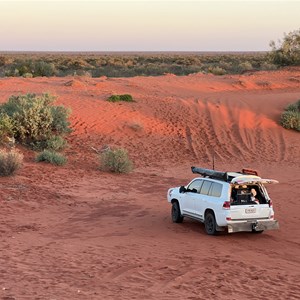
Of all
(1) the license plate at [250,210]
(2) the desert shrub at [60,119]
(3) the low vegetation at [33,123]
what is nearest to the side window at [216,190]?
(1) the license plate at [250,210]

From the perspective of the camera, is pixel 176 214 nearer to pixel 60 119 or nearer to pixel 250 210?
pixel 250 210

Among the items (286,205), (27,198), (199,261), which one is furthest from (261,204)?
(27,198)

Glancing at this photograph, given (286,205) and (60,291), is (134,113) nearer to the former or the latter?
(286,205)

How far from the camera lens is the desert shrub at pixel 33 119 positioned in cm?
2716

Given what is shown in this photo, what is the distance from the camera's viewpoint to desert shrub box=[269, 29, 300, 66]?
51750 millimetres

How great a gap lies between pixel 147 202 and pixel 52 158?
6.20 m

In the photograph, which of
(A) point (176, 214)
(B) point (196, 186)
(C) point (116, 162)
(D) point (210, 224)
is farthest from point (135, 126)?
(D) point (210, 224)

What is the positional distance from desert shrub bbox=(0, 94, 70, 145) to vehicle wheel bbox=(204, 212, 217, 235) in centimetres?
1346

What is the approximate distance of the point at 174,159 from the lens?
27.7 meters

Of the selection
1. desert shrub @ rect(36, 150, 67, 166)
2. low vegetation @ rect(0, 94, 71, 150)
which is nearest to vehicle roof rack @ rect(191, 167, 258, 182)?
desert shrub @ rect(36, 150, 67, 166)

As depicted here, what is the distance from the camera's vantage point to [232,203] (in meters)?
14.7

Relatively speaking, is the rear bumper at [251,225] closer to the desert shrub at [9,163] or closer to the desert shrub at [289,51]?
the desert shrub at [9,163]

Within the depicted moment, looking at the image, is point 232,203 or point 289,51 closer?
point 232,203

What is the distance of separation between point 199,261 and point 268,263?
1377 millimetres
